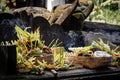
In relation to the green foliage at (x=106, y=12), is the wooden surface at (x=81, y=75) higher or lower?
higher

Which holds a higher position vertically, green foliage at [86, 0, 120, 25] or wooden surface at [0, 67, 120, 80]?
wooden surface at [0, 67, 120, 80]

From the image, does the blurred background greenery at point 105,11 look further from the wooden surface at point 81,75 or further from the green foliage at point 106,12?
the wooden surface at point 81,75

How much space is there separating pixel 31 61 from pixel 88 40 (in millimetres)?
3531

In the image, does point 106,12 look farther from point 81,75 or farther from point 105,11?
point 81,75

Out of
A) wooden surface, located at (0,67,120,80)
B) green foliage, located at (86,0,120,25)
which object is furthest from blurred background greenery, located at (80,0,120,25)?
wooden surface, located at (0,67,120,80)

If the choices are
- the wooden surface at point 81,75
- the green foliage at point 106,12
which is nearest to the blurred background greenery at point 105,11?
the green foliage at point 106,12

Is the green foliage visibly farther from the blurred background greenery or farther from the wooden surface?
the wooden surface

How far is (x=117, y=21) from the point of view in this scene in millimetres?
17031

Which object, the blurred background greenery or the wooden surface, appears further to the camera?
the blurred background greenery

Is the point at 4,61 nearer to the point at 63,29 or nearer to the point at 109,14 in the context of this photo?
the point at 63,29

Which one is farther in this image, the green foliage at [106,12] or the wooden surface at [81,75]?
the green foliage at [106,12]

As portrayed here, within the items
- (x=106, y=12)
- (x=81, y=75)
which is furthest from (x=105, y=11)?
(x=81, y=75)

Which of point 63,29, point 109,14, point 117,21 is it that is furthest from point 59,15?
point 109,14

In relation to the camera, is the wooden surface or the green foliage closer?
the wooden surface
